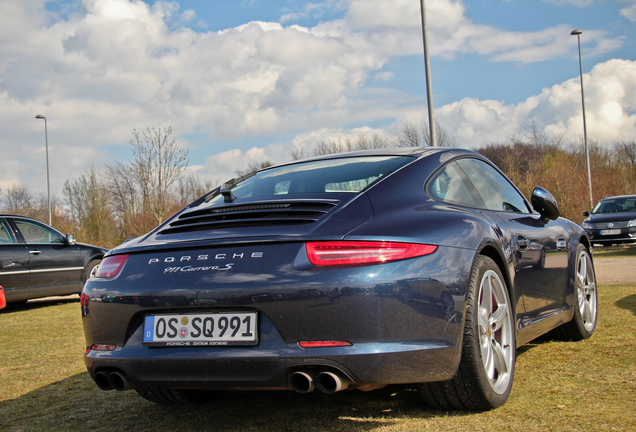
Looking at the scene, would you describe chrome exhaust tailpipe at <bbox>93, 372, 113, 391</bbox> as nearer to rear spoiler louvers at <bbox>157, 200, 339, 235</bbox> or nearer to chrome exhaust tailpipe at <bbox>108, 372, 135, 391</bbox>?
chrome exhaust tailpipe at <bbox>108, 372, 135, 391</bbox>

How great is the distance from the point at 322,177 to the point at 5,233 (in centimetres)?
766

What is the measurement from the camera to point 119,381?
9.24ft

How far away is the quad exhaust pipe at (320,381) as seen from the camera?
2.46 m

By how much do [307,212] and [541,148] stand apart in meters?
35.1

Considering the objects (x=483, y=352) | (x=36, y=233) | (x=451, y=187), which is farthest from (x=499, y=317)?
(x=36, y=233)

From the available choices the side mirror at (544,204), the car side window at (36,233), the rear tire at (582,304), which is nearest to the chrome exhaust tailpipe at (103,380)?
the side mirror at (544,204)

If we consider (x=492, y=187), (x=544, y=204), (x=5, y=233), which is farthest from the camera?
(x=5, y=233)

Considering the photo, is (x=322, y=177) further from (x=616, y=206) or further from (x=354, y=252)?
(x=616, y=206)

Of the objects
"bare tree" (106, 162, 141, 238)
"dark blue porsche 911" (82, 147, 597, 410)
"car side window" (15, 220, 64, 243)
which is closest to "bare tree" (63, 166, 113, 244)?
"bare tree" (106, 162, 141, 238)

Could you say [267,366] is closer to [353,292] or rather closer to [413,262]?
[353,292]

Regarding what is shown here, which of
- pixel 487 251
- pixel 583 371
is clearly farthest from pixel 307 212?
pixel 583 371

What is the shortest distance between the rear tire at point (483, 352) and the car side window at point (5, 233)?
827 centimetres

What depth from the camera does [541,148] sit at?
35250 mm

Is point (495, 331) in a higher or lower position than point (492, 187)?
lower
